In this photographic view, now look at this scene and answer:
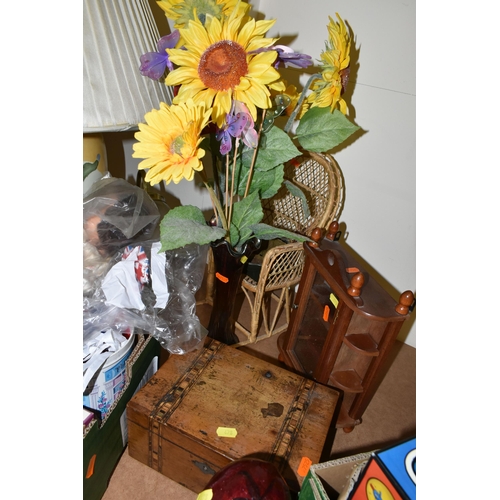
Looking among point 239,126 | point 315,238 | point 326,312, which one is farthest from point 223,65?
point 326,312

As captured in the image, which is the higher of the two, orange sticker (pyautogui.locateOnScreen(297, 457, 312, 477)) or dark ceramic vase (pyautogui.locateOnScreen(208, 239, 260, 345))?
dark ceramic vase (pyautogui.locateOnScreen(208, 239, 260, 345))

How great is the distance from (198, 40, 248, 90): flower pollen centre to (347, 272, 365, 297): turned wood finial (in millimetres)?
604

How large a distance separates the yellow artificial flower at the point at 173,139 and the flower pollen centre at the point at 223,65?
5 cm

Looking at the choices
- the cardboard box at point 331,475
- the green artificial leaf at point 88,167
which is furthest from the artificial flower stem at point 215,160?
the cardboard box at point 331,475

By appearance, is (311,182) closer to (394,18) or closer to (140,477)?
(394,18)

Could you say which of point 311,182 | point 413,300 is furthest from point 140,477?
point 311,182

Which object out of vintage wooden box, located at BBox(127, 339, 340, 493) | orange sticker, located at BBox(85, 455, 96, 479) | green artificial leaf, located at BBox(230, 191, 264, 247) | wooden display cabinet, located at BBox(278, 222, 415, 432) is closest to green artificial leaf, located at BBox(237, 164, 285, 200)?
green artificial leaf, located at BBox(230, 191, 264, 247)

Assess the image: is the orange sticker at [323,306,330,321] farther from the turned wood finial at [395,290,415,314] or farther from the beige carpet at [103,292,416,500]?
the beige carpet at [103,292,416,500]

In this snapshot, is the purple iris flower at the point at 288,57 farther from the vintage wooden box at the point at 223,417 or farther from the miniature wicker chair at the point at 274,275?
the vintage wooden box at the point at 223,417

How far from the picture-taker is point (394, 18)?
4.59ft

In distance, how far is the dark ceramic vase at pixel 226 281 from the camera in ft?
3.58

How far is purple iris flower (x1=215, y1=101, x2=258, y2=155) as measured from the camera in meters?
0.77

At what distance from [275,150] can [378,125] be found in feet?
2.57
